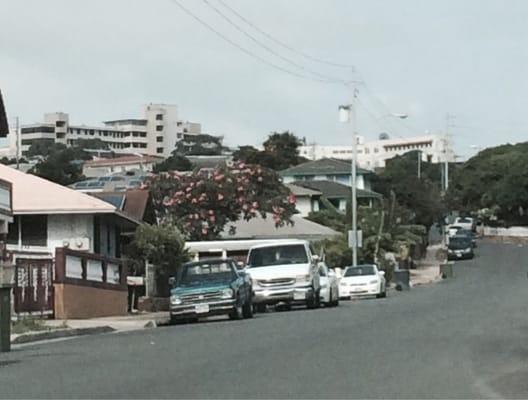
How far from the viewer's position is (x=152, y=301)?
3850 centimetres

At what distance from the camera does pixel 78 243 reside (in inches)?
1459

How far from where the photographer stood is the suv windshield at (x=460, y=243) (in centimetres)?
8425

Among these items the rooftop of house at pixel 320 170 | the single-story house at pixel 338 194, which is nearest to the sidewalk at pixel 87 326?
the single-story house at pixel 338 194

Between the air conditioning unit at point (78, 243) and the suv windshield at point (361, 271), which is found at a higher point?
the air conditioning unit at point (78, 243)

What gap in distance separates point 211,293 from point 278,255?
5.26 metres

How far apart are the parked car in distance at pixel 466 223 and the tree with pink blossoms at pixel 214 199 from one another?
1740 inches

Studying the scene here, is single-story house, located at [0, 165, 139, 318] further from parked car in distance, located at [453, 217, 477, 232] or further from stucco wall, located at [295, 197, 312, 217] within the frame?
parked car in distance, located at [453, 217, 477, 232]

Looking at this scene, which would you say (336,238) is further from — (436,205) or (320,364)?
(320,364)

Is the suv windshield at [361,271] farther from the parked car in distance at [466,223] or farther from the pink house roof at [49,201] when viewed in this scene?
the parked car in distance at [466,223]

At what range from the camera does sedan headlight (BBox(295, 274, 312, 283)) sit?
1310 inches

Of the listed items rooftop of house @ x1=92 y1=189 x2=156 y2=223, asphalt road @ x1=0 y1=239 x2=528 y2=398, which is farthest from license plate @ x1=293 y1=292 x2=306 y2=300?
rooftop of house @ x1=92 y1=189 x2=156 y2=223

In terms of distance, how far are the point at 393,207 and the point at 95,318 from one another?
41196 mm

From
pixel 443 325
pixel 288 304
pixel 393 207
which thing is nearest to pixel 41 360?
pixel 443 325

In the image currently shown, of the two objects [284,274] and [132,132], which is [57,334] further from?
[132,132]
